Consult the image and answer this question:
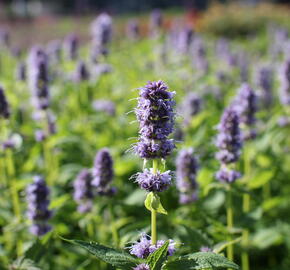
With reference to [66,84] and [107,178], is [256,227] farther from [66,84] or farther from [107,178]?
[66,84]

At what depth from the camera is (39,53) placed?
563cm

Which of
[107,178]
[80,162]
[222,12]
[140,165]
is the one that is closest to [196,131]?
[140,165]

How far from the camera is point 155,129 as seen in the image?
7.62ft

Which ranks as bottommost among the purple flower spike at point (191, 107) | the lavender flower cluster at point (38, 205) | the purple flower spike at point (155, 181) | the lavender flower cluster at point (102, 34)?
the lavender flower cluster at point (38, 205)

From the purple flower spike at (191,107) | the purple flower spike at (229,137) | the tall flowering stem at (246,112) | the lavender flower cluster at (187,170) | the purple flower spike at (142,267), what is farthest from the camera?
the purple flower spike at (191,107)

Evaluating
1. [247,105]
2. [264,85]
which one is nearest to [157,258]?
[247,105]

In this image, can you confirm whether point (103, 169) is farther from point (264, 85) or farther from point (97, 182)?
point (264, 85)

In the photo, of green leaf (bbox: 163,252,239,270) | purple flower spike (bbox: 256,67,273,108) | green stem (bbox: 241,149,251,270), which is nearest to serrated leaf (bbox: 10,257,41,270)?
green leaf (bbox: 163,252,239,270)

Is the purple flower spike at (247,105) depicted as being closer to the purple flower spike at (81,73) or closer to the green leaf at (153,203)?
the green leaf at (153,203)

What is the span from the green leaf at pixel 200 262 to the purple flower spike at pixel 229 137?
5.23 ft

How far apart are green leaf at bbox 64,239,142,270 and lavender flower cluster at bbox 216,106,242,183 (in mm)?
1654

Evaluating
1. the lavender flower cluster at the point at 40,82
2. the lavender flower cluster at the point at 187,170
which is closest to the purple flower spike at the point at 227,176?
the lavender flower cluster at the point at 187,170

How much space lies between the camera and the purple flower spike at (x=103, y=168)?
3.74 meters

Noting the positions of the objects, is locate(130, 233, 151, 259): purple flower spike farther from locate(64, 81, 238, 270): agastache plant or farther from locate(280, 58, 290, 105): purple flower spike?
locate(280, 58, 290, 105): purple flower spike
